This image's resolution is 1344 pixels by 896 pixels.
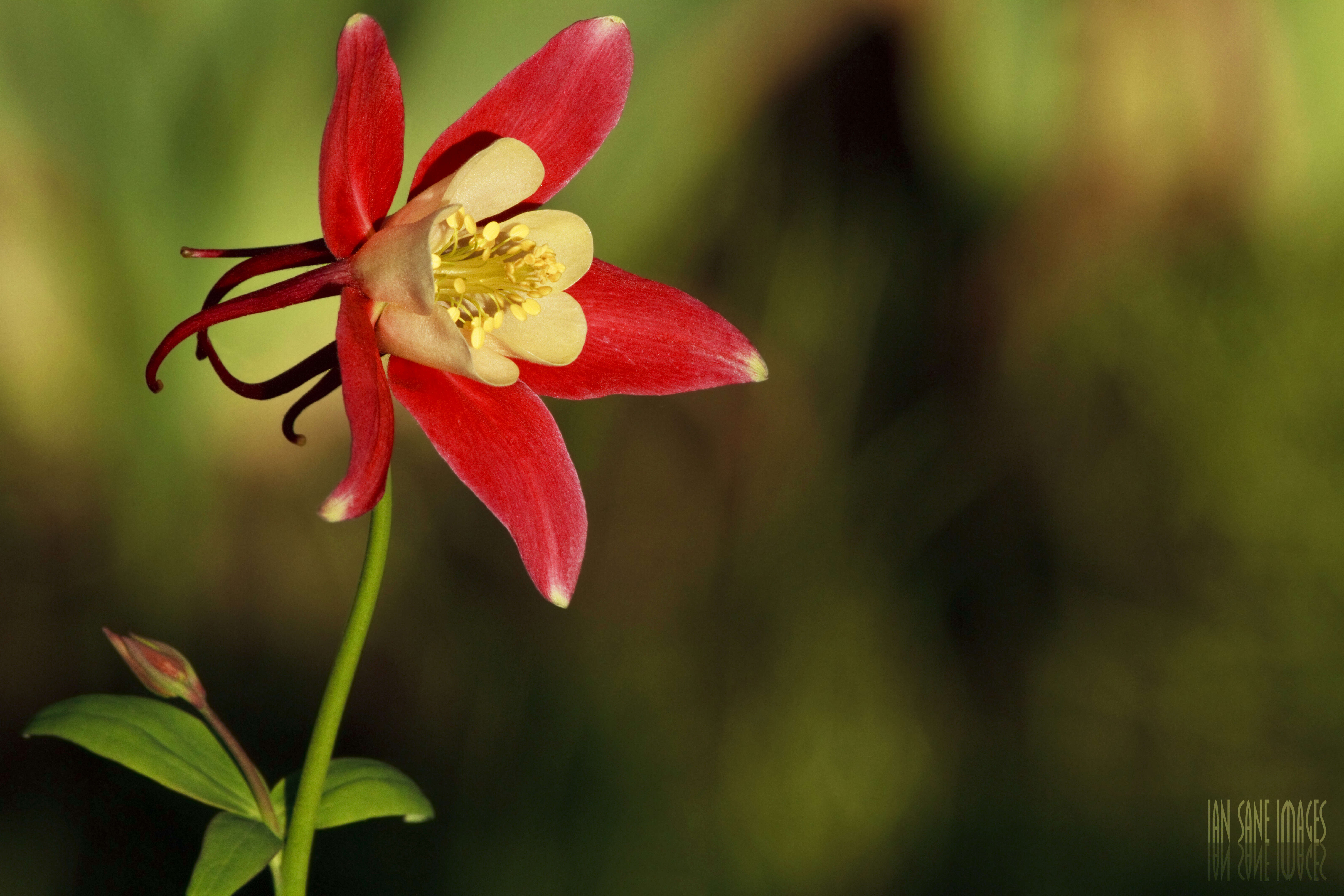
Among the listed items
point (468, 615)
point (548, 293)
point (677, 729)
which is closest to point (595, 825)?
point (677, 729)

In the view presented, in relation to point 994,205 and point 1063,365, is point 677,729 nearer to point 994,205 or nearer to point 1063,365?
point 1063,365

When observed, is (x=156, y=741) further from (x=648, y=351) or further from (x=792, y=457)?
(x=792, y=457)

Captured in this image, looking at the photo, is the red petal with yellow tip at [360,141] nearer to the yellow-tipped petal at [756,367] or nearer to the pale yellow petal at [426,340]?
the pale yellow petal at [426,340]

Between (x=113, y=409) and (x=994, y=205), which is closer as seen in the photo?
(x=113, y=409)

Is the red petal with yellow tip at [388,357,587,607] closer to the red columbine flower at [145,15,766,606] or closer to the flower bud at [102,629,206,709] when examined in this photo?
the red columbine flower at [145,15,766,606]

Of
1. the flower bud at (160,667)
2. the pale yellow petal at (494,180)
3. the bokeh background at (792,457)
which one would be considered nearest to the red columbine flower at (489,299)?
the pale yellow petal at (494,180)

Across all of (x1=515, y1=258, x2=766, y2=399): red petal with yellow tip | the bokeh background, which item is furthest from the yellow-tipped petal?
the bokeh background
